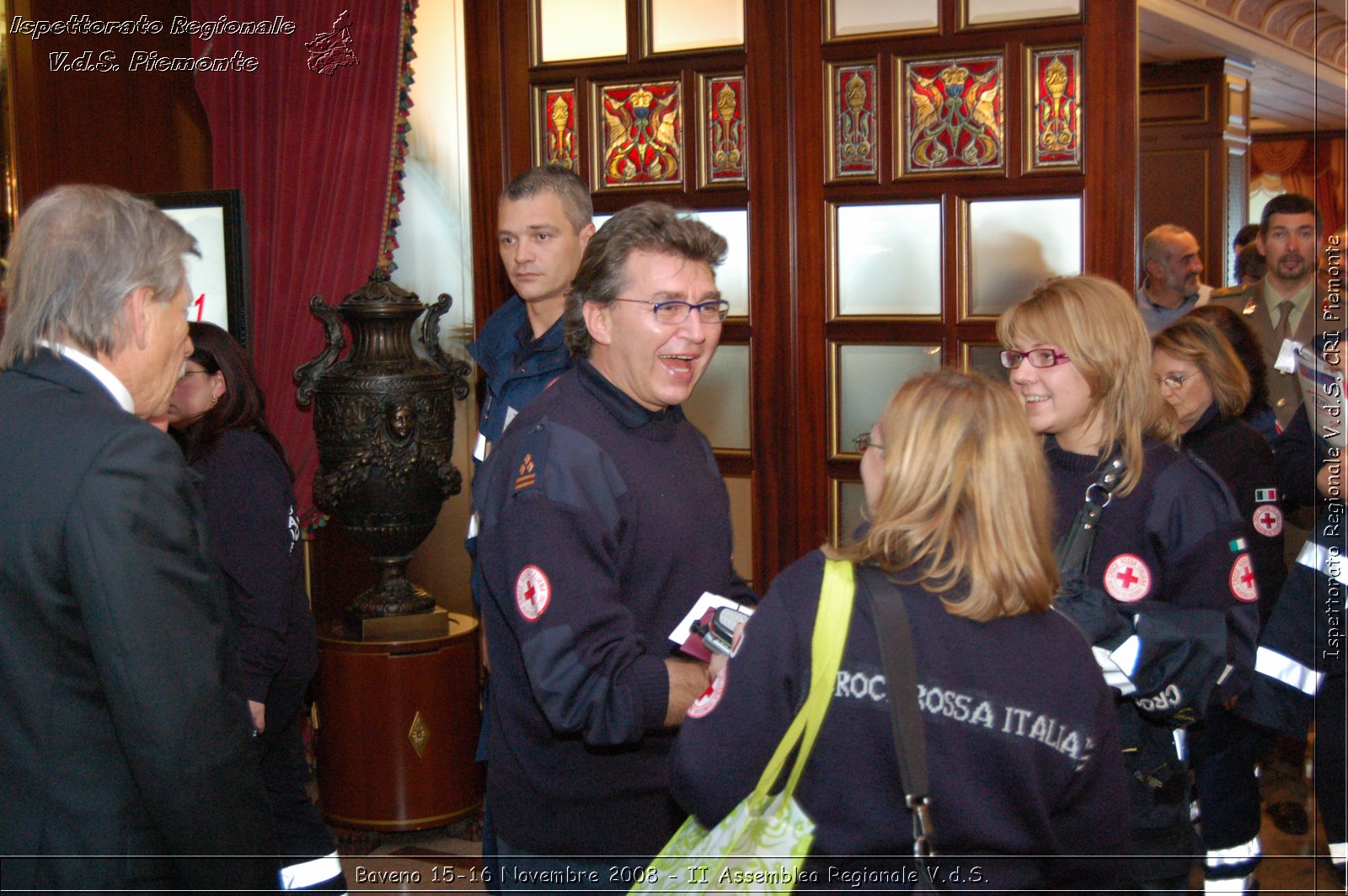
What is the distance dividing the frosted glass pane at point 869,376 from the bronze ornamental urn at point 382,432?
125 cm

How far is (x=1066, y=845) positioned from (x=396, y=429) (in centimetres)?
259

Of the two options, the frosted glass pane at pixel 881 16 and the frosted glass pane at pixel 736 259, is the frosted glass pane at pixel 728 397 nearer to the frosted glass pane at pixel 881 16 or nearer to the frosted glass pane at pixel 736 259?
the frosted glass pane at pixel 736 259

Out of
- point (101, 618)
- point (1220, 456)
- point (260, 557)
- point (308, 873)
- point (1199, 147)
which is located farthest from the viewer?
point (1199, 147)

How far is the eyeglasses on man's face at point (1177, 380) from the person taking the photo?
3.09 metres

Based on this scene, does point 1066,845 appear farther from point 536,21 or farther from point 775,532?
point 536,21

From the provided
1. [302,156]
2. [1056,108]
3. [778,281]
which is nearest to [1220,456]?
[1056,108]

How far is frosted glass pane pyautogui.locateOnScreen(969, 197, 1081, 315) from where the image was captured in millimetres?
3586

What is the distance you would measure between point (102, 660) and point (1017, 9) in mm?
3142

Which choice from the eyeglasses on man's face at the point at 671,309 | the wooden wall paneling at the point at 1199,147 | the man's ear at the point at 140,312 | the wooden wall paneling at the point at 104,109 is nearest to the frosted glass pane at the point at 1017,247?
the eyeglasses on man's face at the point at 671,309

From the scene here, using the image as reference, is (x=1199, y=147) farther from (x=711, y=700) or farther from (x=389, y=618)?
(x=711, y=700)

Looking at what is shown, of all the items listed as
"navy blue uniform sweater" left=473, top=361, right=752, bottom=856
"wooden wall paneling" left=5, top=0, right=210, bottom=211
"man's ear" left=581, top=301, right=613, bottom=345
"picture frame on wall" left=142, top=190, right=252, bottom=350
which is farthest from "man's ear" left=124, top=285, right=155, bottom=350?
"wooden wall paneling" left=5, top=0, right=210, bottom=211

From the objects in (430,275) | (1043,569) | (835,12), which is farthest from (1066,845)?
(430,275)

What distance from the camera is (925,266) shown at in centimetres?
377

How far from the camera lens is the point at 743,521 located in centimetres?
400
